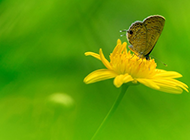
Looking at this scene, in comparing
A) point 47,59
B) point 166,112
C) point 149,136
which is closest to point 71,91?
point 47,59

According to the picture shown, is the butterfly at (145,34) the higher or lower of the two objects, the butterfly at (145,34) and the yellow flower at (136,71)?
the higher

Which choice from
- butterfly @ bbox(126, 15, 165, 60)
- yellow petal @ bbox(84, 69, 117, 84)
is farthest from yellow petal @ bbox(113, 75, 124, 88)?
butterfly @ bbox(126, 15, 165, 60)

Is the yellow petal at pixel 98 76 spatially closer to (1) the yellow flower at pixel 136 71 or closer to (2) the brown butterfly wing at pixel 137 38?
(1) the yellow flower at pixel 136 71

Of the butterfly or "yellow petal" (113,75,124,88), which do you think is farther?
the butterfly

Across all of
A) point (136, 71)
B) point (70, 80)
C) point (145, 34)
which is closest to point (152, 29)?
point (145, 34)

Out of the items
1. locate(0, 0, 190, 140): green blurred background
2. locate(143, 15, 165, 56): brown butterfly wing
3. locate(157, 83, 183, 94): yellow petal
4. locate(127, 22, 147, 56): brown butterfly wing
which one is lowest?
locate(0, 0, 190, 140): green blurred background

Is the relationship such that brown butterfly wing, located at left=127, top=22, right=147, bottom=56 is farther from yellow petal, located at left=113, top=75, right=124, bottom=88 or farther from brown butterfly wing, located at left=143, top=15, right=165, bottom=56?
yellow petal, located at left=113, top=75, right=124, bottom=88

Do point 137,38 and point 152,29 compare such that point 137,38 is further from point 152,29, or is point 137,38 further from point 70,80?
point 70,80

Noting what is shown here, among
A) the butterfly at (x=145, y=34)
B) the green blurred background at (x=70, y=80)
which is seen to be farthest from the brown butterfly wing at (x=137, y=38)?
the green blurred background at (x=70, y=80)
